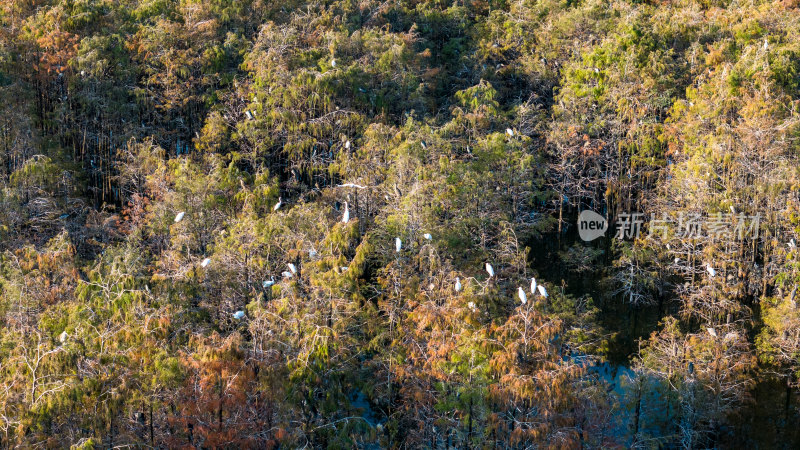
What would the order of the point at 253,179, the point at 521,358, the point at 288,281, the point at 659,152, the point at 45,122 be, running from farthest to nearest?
the point at 659,152 < the point at 45,122 < the point at 253,179 < the point at 288,281 < the point at 521,358

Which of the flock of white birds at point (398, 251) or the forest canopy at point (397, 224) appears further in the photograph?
the flock of white birds at point (398, 251)

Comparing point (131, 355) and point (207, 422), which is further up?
point (131, 355)

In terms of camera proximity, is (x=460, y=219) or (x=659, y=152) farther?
(x=659, y=152)

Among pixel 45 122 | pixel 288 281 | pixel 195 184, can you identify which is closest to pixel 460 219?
pixel 288 281

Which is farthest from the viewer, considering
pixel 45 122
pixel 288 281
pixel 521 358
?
pixel 45 122

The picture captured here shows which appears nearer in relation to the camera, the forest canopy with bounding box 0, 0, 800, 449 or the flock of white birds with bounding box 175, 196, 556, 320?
the forest canopy with bounding box 0, 0, 800, 449

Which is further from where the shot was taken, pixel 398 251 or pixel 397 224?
pixel 397 224

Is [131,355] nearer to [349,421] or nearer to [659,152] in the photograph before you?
[349,421]

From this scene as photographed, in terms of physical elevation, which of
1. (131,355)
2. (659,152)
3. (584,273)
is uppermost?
(131,355)
